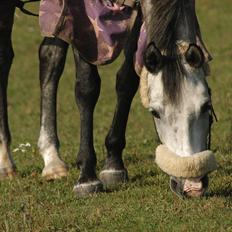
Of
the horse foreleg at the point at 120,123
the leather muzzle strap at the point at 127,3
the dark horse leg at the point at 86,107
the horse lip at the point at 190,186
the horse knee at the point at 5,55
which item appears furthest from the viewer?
the horse knee at the point at 5,55

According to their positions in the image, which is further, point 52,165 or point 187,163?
point 52,165

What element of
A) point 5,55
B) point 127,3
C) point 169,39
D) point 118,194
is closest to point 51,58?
point 5,55

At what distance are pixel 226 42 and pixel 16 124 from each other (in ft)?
34.5

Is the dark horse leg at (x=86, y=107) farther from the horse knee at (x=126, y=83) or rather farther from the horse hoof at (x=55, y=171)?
the horse hoof at (x=55, y=171)

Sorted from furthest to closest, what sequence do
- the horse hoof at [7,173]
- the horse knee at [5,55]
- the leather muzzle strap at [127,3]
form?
the horse knee at [5,55]
the horse hoof at [7,173]
the leather muzzle strap at [127,3]

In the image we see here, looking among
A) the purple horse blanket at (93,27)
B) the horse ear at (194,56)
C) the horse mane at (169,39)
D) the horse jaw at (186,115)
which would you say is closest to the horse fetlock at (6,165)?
the purple horse blanket at (93,27)

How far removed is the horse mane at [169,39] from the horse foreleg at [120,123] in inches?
75.0

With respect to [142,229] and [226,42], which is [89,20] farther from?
[226,42]

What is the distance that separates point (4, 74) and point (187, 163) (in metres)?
4.01

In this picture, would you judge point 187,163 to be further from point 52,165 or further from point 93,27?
point 52,165

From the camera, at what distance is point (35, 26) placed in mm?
29250

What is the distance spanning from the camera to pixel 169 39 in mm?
6586

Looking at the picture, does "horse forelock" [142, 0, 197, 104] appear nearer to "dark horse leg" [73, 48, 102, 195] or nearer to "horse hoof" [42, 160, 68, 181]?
"dark horse leg" [73, 48, 102, 195]

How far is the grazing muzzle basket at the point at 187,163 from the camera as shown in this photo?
6.38 m
